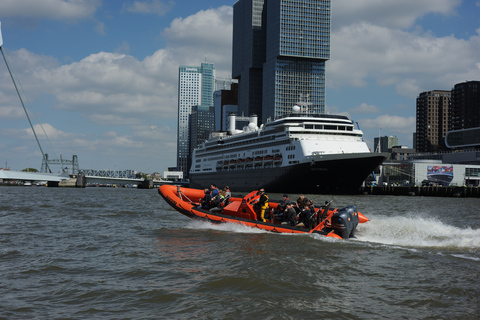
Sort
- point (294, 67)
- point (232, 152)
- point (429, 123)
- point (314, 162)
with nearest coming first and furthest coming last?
point (314, 162), point (232, 152), point (294, 67), point (429, 123)

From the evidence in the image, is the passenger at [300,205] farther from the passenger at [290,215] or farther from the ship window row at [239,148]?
the ship window row at [239,148]

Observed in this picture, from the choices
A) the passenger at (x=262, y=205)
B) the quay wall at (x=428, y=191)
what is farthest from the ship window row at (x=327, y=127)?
the passenger at (x=262, y=205)

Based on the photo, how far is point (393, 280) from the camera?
8867 millimetres

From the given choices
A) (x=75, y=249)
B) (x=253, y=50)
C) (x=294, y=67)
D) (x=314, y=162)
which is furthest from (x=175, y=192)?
(x=253, y=50)

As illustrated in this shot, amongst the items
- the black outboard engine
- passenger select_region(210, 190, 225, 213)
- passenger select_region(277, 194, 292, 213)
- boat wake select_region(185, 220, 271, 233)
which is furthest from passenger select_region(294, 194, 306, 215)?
passenger select_region(210, 190, 225, 213)

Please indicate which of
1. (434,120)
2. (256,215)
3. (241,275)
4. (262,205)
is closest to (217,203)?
(256,215)

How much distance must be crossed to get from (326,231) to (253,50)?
140756 millimetres

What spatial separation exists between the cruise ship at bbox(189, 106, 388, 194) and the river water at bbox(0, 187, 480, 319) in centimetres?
3376

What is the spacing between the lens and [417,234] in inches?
565

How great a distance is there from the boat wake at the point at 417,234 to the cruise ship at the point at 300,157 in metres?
31.7

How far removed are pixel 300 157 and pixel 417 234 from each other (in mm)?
37980

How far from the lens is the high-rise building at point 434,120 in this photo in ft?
579

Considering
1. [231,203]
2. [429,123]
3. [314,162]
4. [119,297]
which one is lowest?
[119,297]

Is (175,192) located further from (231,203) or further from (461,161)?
(461,161)
